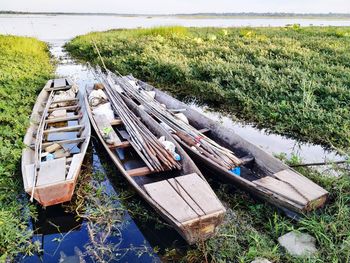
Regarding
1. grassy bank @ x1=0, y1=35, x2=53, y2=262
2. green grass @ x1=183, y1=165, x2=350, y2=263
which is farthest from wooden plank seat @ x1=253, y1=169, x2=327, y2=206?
grassy bank @ x1=0, y1=35, x2=53, y2=262

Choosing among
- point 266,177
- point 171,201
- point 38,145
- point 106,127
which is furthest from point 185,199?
point 38,145

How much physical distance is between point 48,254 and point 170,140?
92.7 inches

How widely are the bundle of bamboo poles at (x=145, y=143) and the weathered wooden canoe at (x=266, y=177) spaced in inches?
16.8

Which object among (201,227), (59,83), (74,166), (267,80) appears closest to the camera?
(201,227)

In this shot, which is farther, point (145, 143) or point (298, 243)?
point (145, 143)

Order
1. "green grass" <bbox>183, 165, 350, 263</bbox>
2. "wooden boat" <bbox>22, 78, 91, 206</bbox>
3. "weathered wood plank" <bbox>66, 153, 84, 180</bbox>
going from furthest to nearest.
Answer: "weathered wood plank" <bbox>66, 153, 84, 180</bbox>
"wooden boat" <bbox>22, 78, 91, 206</bbox>
"green grass" <bbox>183, 165, 350, 263</bbox>

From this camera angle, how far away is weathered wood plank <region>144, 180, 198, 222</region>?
305cm

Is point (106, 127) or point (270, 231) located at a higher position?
point (106, 127)

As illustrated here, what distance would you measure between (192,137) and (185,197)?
1.76m

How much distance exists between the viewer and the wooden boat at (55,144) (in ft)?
12.3

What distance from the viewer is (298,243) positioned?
3.23m

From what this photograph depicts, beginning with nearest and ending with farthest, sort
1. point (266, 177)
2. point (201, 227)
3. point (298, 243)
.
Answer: point (201, 227), point (298, 243), point (266, 177)

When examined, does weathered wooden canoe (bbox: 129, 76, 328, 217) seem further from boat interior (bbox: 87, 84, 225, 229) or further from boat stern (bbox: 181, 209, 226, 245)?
boat stern (bbox: 181, 209, 226, 245)

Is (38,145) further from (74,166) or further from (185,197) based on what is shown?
(185,197)
